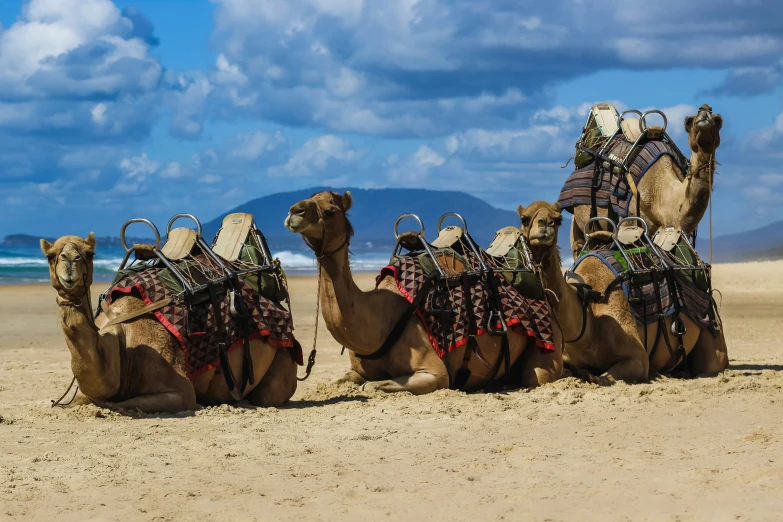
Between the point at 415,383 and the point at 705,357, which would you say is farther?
the point at 705,357

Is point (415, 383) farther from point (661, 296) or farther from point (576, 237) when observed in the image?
point (576, 237)

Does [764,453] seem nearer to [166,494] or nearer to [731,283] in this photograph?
[166,494]

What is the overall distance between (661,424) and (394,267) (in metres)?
2.68

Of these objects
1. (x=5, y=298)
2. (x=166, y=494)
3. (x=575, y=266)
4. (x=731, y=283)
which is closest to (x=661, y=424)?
(x=575, y=266)

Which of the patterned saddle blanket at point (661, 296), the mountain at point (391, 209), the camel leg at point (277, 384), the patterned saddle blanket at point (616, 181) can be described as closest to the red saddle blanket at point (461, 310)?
the patterned saddle blanket at point (661, 296)

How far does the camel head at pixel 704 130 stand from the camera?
1159 cm

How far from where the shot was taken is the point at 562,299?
32.0 feet

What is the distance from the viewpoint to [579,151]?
13586 mm

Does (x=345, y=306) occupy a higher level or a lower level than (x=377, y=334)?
higher

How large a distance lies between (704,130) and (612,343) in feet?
8.86

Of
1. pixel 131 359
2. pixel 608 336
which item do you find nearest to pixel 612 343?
pixel 608 336

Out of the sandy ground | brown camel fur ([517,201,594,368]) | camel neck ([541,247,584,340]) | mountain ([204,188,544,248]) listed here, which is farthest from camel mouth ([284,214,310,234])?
mountain ([204,188,544,248])

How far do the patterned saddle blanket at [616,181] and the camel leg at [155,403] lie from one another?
643cm

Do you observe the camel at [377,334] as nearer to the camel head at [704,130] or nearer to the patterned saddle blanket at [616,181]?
the camel head at [704,130]
